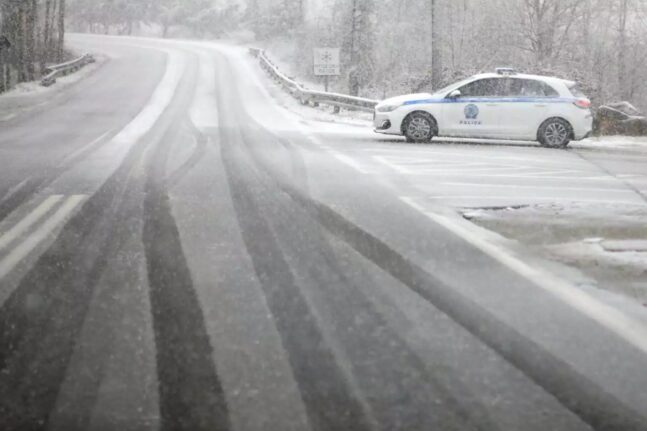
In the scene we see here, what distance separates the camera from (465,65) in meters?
33.3

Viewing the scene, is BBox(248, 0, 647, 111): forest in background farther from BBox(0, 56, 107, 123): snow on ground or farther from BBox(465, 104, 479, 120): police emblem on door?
BBox(0, 56, 107, 123): snow on ground

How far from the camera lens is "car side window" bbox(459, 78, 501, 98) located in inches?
627

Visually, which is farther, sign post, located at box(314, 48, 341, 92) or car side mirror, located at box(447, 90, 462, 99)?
sign post, located at box(314, 48, 341, 92)

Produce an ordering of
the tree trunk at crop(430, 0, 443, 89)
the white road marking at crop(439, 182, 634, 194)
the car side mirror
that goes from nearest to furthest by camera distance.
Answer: the white road marking at crop(439, 182, 634, 194), the car side mirror, the tree trunk at crop(430, 0, 443, 89)

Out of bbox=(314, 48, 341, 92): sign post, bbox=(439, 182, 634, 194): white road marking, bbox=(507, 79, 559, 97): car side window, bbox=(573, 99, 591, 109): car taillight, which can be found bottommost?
bbox=(439, 182, 634, 194): white road marking

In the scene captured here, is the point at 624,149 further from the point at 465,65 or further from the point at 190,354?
the point at 465,65

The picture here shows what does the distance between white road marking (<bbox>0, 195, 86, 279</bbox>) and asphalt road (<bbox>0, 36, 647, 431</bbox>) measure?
36mm

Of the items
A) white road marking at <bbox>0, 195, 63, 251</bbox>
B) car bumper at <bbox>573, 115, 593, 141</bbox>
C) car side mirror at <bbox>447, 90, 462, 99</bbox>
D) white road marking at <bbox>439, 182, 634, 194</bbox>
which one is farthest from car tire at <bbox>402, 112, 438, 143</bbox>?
white road marking at <bbox>0, 195, 63, 251</bbox>

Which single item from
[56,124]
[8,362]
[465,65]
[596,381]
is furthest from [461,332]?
[465,65]

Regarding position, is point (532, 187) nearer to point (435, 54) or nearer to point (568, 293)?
point (568, 293)

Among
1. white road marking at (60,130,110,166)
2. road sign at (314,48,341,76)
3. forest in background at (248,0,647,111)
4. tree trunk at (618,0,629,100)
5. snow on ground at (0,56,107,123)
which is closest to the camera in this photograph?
white road marking at (60,130,110,166)

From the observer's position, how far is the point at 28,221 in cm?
712

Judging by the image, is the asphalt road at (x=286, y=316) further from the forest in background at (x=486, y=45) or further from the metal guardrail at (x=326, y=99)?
the forest in background at (x=486, y=45)

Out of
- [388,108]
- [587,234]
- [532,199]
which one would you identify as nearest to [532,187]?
[532,199]
